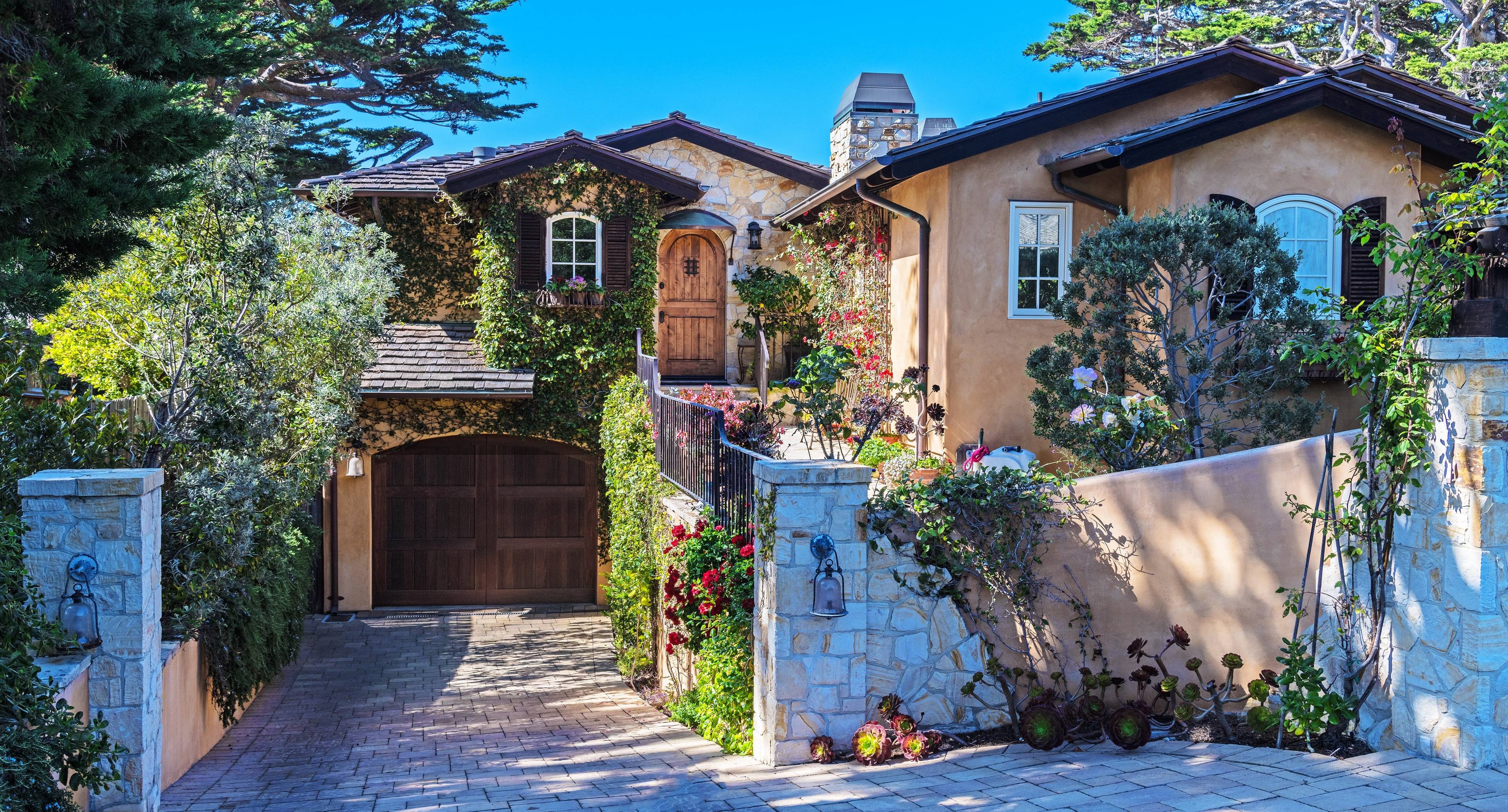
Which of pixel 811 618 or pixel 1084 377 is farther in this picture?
pixel 1084 377

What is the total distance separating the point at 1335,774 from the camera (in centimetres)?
558

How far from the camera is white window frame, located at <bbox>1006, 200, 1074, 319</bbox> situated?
11523 mm

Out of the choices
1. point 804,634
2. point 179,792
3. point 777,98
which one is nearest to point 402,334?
point 179,792

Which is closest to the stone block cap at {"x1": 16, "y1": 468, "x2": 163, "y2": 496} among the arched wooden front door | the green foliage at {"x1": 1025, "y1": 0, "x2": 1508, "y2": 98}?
the arched wooden front door

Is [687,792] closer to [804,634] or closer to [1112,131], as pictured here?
[804,634]

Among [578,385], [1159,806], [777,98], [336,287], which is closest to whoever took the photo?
[1159,806]

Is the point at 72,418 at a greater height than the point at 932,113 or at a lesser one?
lesser

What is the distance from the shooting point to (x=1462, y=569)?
18.1 feet

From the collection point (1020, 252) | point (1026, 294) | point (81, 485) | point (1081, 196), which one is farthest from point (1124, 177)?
point (81, 485)

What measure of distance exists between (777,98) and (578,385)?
16350mm

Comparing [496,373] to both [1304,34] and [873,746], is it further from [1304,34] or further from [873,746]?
[1304,34]

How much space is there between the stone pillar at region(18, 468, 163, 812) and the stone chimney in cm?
1065

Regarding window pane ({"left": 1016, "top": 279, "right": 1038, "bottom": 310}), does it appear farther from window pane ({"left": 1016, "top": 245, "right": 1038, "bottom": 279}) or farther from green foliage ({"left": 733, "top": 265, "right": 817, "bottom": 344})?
green foliage ({"left": 733, "top": 265, "right": 817, "bottom": 344})

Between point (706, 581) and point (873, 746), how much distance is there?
1.91m
